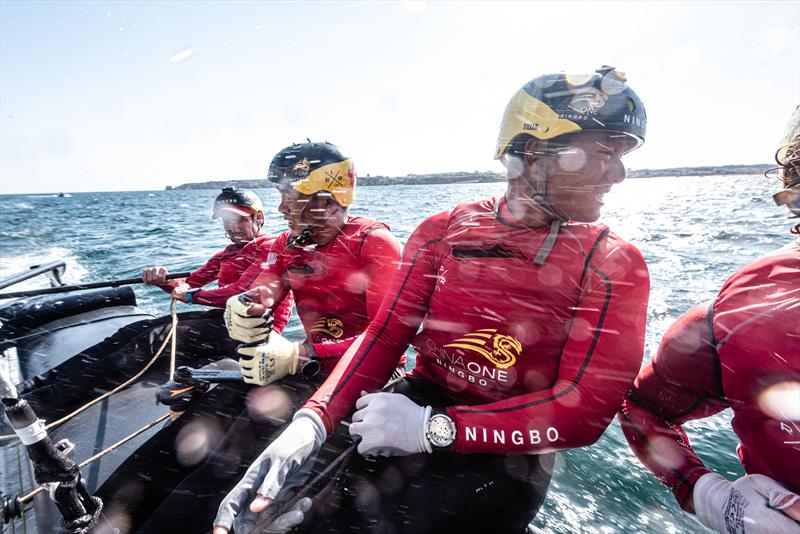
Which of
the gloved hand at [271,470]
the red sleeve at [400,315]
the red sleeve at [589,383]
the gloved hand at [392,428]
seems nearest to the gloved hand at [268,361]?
the red sleeve at [400,315]

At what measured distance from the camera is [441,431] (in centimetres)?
175

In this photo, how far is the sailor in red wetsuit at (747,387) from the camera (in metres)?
1.44

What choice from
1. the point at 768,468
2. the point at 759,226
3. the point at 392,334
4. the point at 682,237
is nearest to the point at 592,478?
the point at 768,468

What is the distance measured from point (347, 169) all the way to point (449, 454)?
2466 millimetres

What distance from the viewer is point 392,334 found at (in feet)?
7.55

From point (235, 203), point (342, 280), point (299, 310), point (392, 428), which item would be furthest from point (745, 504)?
point (235, 203)

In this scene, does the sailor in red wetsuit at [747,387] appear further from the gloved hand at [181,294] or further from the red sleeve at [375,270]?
the gloved hand at [181,294]

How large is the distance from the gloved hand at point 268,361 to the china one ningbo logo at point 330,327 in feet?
2.44

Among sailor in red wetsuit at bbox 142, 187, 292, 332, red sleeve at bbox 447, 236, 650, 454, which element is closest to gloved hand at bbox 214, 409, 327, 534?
red sleeve at bbox 447, 236, 650, 454

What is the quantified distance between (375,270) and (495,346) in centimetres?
131

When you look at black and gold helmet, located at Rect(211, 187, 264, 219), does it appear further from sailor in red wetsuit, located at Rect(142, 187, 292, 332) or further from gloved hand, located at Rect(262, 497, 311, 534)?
gloved hand, located at Rect(262, 497, 311, 534)

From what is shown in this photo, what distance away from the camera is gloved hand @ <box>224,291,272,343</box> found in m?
2.45

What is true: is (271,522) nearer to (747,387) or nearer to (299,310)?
(747,387)

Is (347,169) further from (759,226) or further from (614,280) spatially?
(759,226)
